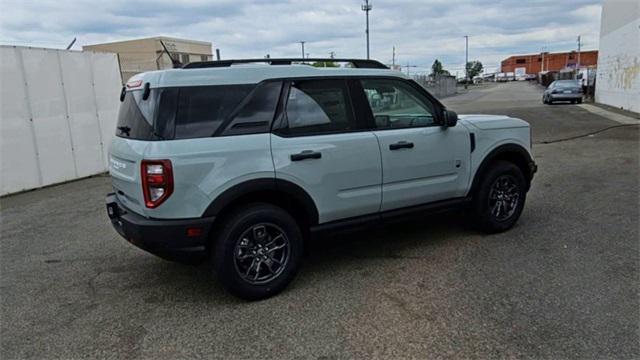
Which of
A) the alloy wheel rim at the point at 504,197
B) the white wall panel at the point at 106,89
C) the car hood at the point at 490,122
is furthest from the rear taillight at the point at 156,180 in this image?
the white wall panel at the point at 106,89

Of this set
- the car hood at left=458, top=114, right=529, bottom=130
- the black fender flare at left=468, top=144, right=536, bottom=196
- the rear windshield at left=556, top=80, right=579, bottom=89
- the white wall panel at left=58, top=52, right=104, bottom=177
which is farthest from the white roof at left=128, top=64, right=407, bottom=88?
the rear windshield at left=556, top=80, right=579, bottom=89

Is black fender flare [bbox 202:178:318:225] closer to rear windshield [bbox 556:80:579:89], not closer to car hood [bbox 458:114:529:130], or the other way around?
car hood [bbox 458:114:529:130]

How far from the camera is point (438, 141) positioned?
478cm

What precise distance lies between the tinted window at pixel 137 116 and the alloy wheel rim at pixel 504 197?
3533 mm

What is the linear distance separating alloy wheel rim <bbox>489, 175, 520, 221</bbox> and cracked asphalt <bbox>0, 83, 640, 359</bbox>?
26cm

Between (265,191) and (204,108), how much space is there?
798 millimetres

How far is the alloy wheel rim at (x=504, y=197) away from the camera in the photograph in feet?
17.3

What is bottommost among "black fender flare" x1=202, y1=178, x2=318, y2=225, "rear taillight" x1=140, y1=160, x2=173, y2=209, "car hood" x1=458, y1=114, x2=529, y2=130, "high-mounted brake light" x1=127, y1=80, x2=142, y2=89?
"black fender flare" x1=202, y1=178, x2=318, y2=225

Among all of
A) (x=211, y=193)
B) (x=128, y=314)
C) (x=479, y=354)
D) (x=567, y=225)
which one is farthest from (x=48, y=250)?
(x=567, y=225)

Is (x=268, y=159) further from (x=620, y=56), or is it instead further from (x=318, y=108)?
(x=620, y=56)

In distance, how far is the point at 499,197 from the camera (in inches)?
210

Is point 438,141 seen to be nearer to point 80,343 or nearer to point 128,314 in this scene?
point 128,314

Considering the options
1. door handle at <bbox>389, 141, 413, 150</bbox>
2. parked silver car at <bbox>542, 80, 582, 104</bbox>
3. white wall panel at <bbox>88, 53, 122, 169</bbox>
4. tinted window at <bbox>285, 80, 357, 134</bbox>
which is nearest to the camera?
tinted window at <bbox>285, 80, 357, 134</bbox>

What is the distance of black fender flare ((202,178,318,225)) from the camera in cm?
365
